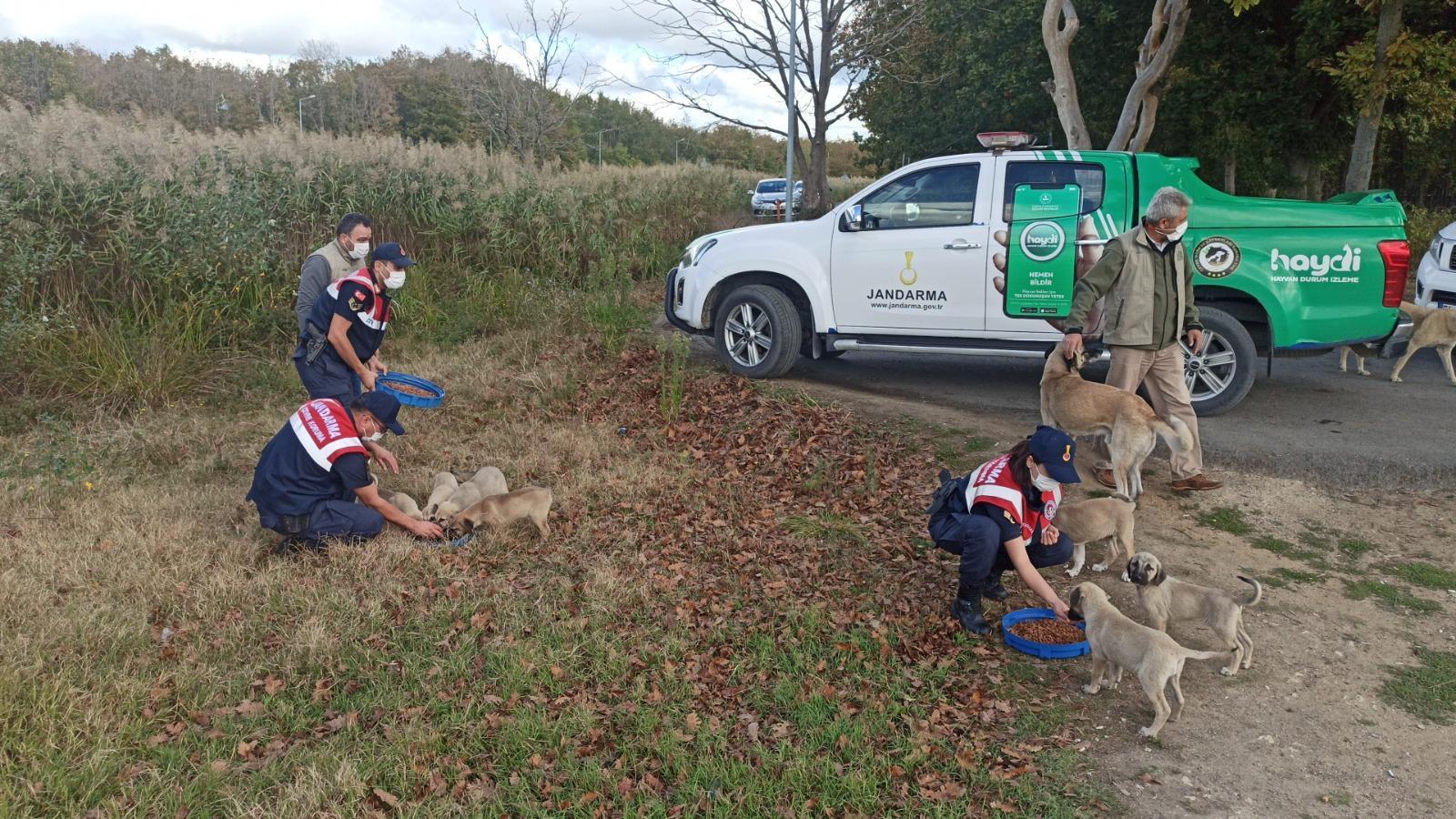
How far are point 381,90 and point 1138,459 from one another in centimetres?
4922

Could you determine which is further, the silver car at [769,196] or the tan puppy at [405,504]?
the silver car at [769,196]

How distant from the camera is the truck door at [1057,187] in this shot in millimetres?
7816

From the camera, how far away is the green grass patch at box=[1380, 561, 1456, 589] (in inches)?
208

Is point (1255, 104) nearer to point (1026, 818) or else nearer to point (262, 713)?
point (1026, 818)

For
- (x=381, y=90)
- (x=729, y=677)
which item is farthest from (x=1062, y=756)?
(x=381, y=90)

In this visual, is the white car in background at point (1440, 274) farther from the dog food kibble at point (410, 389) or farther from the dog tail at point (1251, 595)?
the dog food kibble at point (410, 389)

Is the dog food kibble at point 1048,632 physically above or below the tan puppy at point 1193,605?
below

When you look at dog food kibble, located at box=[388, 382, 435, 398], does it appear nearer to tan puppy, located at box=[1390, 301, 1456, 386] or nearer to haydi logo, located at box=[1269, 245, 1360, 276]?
haydi logo, located at box=[1269, 245, 1360, 276]

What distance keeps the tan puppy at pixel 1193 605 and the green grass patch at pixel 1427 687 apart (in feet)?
1.90

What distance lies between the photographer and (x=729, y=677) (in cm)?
447

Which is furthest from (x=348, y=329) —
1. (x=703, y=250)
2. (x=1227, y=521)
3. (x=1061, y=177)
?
(x=1227, y=521)

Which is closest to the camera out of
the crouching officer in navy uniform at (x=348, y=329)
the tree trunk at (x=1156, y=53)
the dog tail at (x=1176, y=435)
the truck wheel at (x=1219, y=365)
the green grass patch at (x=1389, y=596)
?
the green grass patch at (x=1389, y=596)

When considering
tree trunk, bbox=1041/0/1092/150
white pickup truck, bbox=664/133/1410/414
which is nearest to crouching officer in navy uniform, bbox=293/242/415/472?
white pickup truck, bbox=664/133/1410/414

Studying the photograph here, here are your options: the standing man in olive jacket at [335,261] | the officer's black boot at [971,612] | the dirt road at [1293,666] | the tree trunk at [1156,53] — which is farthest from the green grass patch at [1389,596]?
the tree trunk at [1156,53]
